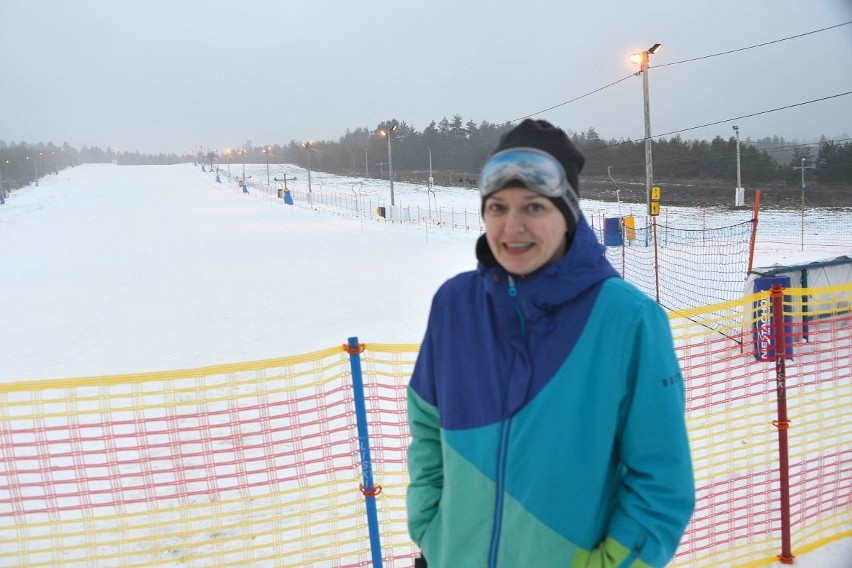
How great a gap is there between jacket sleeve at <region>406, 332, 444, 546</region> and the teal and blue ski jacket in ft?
0.54

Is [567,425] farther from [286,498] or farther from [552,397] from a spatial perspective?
[286,498]

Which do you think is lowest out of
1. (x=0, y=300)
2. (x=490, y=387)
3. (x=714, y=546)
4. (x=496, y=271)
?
(x=714, y=546)

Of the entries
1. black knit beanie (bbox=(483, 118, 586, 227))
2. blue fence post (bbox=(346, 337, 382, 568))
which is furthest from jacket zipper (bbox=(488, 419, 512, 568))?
blue fence post (bbox=(346, 337, 382, 568))

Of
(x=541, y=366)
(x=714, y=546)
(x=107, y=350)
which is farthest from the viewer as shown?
(x=107, y=350)

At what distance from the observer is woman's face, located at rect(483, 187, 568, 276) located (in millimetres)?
1486

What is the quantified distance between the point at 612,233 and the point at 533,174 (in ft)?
65.7

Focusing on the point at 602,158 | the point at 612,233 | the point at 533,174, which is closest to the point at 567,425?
the point at 533,174

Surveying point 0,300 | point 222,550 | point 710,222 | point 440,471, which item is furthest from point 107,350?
point 710,222

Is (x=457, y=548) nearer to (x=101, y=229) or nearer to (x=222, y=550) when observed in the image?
(x=222, y=550)

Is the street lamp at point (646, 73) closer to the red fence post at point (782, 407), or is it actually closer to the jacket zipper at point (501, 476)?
the red fence post at point (782, 407)

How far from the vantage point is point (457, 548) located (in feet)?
5.28

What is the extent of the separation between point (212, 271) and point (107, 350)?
7472 millimetres

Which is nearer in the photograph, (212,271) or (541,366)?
(541,366)

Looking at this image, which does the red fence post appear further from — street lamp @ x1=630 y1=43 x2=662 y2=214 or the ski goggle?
street lamp @ x1=630 y1=43 x2=662 y2=214
